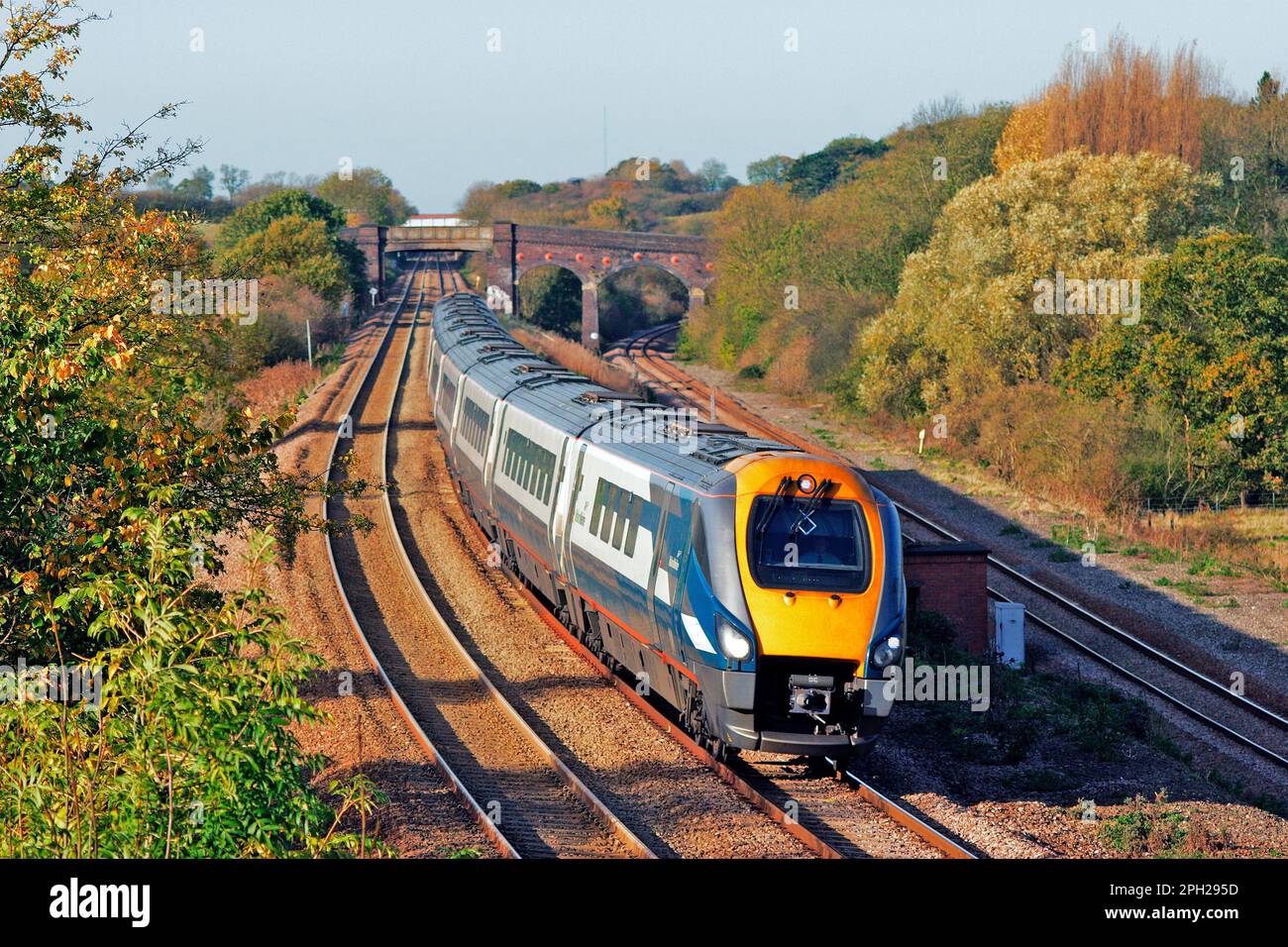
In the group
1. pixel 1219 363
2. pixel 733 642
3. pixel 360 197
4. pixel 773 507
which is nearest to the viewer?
pixel 733 642

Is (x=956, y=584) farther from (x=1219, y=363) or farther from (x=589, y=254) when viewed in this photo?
(x=589, y=254)

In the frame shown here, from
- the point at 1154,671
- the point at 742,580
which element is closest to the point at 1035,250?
the point at 1154,671

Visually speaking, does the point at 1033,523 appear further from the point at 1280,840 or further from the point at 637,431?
the point at 1280,840

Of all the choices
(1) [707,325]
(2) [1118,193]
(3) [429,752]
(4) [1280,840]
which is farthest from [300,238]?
(4) [1280,840]

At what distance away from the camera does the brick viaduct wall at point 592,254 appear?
284 feet

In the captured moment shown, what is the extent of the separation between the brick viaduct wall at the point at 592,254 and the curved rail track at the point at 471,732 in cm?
5938

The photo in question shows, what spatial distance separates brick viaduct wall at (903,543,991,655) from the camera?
21156 millimetres

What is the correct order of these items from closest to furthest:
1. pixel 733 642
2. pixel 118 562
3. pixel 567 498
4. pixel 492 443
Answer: pixel 118 562 < pixel 733 642 < pixel 567 498 < pixel 492 443

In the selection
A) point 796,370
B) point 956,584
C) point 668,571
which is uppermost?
point 796,370

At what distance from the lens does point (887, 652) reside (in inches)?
511

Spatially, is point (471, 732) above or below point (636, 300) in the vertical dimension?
below

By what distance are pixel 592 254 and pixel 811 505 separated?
75.1m

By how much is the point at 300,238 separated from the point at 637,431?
5549 centimetres

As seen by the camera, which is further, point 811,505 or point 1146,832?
point 811,505
